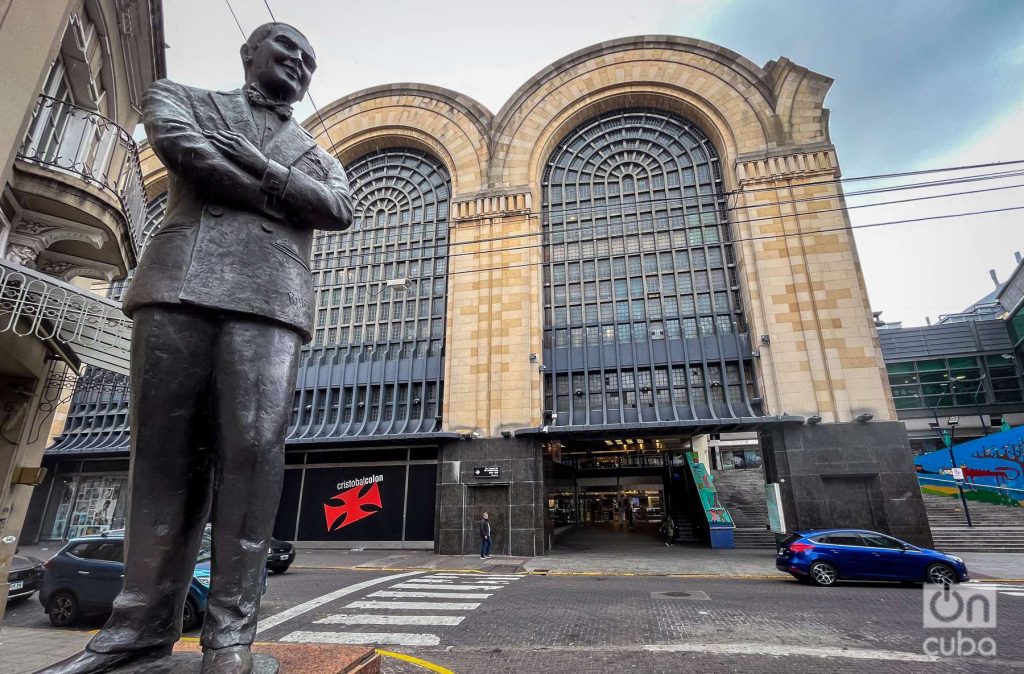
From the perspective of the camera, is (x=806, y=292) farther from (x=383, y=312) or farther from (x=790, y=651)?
(x=383, y=312)

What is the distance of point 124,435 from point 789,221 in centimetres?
3342

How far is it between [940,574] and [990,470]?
80.9 ft

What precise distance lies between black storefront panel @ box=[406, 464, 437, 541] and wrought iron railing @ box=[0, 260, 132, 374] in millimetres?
14096

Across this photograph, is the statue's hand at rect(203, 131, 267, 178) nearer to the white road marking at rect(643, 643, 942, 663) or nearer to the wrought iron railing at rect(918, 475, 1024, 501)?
the white road marking at rect(643, 643, 942, 663)

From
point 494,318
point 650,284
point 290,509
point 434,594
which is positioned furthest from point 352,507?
point 650,284

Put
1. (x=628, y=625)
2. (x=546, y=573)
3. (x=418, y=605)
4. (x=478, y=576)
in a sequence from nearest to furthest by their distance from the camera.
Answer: (x=628, y=625) → (x=418, y=605) → (x=478, y=576) → (x=546, y=573)

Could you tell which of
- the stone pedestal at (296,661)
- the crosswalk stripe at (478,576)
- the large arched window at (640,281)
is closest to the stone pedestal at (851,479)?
the large arched window at (640,281)

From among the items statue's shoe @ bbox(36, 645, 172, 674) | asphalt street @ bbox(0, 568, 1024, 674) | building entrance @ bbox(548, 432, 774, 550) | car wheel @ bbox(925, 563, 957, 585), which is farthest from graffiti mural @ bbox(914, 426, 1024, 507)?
statue's shoe @ bbox(36, 645, 172, 674)

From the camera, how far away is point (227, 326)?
119 inches

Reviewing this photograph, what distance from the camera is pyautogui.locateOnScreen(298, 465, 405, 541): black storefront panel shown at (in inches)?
879

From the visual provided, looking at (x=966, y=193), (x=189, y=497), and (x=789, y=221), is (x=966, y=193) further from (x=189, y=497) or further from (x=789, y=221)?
(x=189, y=497)

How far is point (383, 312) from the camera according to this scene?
2492 cm

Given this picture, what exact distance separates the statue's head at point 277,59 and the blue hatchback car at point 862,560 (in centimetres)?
1509

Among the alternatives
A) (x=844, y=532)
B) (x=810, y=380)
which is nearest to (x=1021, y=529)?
(x=810, y=380)
